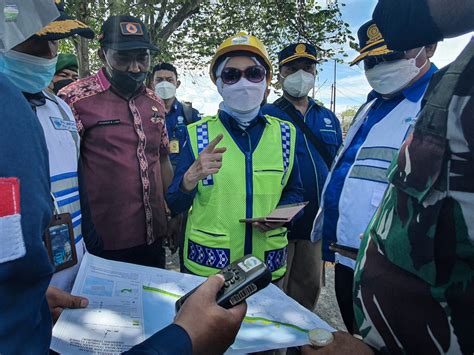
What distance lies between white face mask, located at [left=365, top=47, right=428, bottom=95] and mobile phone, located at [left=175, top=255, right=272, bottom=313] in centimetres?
148

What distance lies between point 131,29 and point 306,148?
1582 mm

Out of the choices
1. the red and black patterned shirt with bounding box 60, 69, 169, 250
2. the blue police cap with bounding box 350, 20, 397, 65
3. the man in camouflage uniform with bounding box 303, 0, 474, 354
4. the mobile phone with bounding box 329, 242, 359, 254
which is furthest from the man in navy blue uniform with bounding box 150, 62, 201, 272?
the man in camouflage uniform with bounding box 303, 0, 474, 354

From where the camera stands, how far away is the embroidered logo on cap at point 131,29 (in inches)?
100

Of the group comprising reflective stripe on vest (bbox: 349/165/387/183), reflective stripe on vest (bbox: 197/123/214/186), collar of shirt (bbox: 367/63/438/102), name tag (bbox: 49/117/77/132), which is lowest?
reflective stripe on vest (bbox: 349/165/387/183)

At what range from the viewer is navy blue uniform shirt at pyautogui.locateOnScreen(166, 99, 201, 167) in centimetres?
455

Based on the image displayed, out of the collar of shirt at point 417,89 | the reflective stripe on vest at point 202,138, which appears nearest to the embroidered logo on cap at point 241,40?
the reflective stripe on vest at point 202,138

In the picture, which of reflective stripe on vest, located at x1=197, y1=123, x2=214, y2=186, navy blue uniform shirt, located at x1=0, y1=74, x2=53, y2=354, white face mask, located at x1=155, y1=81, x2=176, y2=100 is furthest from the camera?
white face mask, located at x1=155, y1=81, x2=176, y2=100

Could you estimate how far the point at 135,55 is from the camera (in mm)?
2547

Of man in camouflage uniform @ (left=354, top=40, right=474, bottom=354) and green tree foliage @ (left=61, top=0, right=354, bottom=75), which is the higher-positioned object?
green tree foliage @ (left=61, top=0, right=354, bottom=75)

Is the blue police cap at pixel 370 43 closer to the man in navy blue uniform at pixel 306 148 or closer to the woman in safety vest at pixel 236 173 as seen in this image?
the woman in safety vest at pixel 236 173

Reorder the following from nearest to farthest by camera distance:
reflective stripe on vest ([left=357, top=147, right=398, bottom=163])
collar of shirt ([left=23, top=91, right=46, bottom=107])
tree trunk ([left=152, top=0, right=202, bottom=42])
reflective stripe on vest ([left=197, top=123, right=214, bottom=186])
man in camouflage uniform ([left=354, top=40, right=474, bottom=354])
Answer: man in camouflage uniform ([left=354, top=40, right=474, bottom=354]) < collar of shirt ([left=23, top=91, right=46, bottom=107]) < reflective stripe on vest ([left=357, top=147, right=398, bottom=163]) < reflective stripe on vest ([left=197, top=123, right=214, bottom=186]) < tree trunk ([left=152, top=0, right=202, bottom=42])

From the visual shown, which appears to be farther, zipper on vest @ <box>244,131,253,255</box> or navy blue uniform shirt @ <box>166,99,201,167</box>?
navy blue uniform shirt @ <box>166,99,201,167</box>

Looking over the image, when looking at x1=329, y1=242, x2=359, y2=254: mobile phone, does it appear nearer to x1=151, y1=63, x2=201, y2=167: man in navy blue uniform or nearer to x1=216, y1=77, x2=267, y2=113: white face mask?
x1=216, y1=77, x2=267, y2=113: white face mask

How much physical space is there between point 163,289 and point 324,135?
225cm
